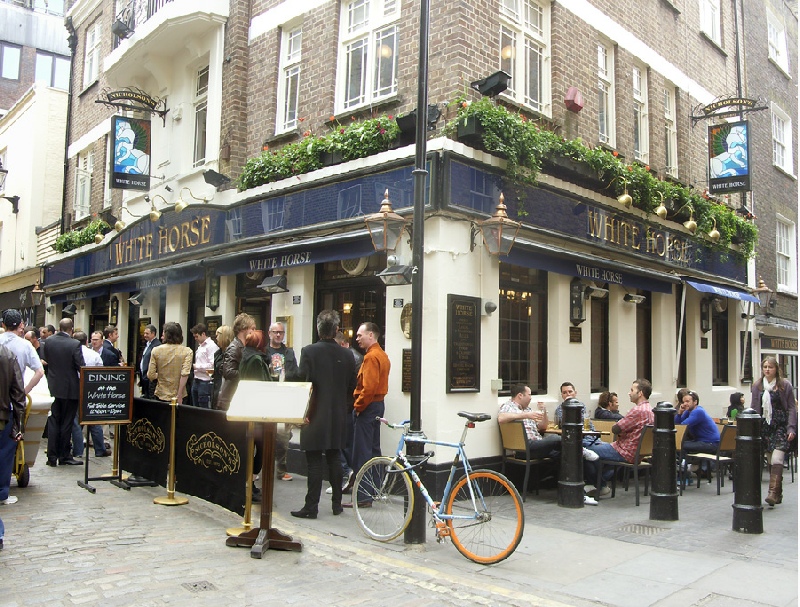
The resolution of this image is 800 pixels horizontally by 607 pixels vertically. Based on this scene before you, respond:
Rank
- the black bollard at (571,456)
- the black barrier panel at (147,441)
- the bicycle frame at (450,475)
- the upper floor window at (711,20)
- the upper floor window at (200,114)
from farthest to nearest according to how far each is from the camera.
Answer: the upper floor window at (711,20) → the upper floor window at (200,114) → the black bollard at (571,456) → the black barrier panel at (147,441) → the bicycle frame at (450,475)

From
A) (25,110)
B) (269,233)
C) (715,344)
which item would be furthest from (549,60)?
(25,110)

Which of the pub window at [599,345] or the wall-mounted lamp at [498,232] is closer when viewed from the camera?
the wall-mounted lamp at [498,232]

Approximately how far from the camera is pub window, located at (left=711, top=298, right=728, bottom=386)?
1424 centimetres

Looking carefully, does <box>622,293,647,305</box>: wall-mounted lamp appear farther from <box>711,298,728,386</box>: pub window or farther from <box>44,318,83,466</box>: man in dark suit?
<box>44,318,83,466</box>: man in dark suit

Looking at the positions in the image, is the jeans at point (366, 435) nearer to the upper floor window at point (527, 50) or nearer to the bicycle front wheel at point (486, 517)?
the bicycle front wheel at point (486, 517)

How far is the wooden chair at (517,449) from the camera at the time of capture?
813cm

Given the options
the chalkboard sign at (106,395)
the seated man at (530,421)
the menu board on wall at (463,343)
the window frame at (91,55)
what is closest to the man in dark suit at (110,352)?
the chalkboard sign at (106,395)

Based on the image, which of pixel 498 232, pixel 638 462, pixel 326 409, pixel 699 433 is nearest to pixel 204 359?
pixel 326 409

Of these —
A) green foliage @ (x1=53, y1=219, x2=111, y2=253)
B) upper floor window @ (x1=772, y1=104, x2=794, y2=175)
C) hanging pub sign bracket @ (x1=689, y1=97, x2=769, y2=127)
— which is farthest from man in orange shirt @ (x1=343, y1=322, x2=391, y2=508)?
upper floor window @ (x1=772, y1=104, x2=794, y2=175)

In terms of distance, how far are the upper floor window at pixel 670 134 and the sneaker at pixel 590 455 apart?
6830 millimetres

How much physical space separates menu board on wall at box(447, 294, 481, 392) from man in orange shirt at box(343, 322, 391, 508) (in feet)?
2.56

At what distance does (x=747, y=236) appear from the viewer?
46.8 ft

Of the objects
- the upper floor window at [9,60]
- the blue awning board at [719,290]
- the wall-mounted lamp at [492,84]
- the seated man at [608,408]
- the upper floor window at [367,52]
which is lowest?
the seated man at [608,408]

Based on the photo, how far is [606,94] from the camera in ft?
38.1
